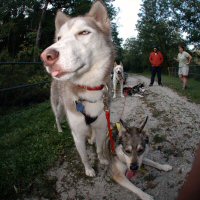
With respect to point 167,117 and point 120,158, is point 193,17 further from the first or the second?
point 120,158

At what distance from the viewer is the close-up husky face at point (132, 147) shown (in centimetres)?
319

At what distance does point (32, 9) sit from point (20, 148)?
23.4 m

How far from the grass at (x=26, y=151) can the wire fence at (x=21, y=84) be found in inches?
46.1

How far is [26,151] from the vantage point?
443 cm

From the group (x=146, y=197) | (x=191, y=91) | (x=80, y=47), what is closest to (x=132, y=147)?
(x=146, y=197)

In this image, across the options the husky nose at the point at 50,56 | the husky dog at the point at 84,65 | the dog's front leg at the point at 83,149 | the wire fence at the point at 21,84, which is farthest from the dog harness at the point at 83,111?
the wire fence at the point at 21,84

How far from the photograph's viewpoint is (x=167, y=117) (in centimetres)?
642

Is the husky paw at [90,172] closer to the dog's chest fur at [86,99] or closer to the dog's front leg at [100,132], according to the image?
the dog's front leg at [100,132]

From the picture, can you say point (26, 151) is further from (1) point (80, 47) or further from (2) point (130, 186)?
(1) point (80, 47)

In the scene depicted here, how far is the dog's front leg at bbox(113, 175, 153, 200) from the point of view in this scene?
303 centimetres

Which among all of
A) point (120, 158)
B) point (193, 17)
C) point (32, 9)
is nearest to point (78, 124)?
point (120, 158)

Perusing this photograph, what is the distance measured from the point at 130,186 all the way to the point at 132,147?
Answer: 482 millimetres

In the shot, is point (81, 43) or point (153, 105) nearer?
point (81, 43)

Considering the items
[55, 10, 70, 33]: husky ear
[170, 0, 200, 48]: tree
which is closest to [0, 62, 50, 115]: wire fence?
[55, 10, 70, 33]: husky ear
